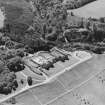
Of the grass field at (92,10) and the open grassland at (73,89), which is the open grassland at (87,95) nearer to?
the open grassland at (73,89)

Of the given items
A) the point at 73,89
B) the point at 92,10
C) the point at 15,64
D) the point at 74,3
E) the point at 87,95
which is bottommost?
the point at 87,95

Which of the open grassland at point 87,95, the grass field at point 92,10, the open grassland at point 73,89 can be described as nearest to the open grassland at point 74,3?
the grass field at point 92,10

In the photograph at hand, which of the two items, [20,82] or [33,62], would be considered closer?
[20,82]

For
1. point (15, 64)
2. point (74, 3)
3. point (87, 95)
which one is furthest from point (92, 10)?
point (87, 95)

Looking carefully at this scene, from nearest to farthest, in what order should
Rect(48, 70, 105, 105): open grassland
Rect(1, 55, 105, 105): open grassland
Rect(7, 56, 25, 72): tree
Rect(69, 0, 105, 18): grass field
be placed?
Rect(1, 55, 105, 105): open grassland
Rect(48, 70, 105, 105): open grassland
Rect(7, 56, 25, 72): tree
Rect(69, 0, 105, 18): grass field

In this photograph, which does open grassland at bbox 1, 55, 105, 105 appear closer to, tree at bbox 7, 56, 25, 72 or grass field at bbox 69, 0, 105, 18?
tree at bbox 7, 56, 25, 72

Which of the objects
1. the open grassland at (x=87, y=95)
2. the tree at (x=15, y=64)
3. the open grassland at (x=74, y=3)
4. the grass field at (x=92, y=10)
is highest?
the open grassland at (x=74, y=3)

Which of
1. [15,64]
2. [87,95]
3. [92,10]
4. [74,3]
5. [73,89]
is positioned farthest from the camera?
[74,3]

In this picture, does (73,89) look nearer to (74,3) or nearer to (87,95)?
(87,95)

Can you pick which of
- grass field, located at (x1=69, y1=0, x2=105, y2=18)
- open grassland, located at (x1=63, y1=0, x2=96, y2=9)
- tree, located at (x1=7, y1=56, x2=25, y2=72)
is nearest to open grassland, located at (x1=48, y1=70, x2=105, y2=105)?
tree, located at (x1=7, y1=56, x2=25, y2=72)

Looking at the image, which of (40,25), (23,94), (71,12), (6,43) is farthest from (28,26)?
(23,94)

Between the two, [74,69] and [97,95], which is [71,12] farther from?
[97,95]
